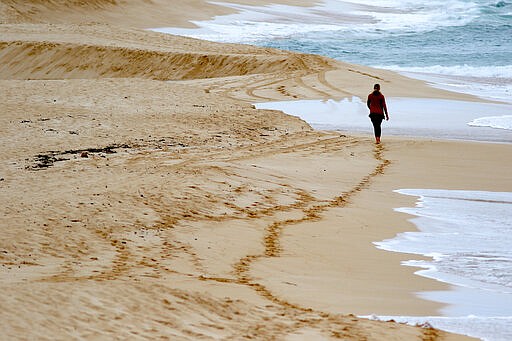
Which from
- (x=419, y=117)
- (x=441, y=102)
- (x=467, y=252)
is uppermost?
(x=441, y=102)

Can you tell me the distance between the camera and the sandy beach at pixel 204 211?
616cm

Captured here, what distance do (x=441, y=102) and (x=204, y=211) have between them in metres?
11.9

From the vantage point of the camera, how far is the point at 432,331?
6.32 meters

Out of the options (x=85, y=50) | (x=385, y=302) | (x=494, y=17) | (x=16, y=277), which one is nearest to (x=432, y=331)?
(x=385, y=302)

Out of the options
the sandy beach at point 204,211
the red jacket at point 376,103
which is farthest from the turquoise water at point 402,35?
the sandy beach at point 204,211

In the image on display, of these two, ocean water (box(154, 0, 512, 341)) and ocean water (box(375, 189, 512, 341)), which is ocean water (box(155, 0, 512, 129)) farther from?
ocean water (box(375, 189, 512, 341))

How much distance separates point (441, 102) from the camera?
20.7m

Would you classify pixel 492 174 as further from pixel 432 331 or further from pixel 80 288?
pixel 80 288

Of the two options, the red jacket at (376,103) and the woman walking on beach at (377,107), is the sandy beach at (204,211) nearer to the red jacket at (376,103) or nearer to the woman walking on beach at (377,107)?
the woman walking on beach at (377,107)

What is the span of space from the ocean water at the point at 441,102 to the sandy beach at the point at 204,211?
350mm

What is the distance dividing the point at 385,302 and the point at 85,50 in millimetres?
20272

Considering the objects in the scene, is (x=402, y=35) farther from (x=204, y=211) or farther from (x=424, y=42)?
(x=204, y=211)

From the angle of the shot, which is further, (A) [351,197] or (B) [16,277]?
(A) [351,197]

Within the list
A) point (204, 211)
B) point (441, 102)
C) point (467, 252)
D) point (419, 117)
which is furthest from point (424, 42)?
point (467, 252)
